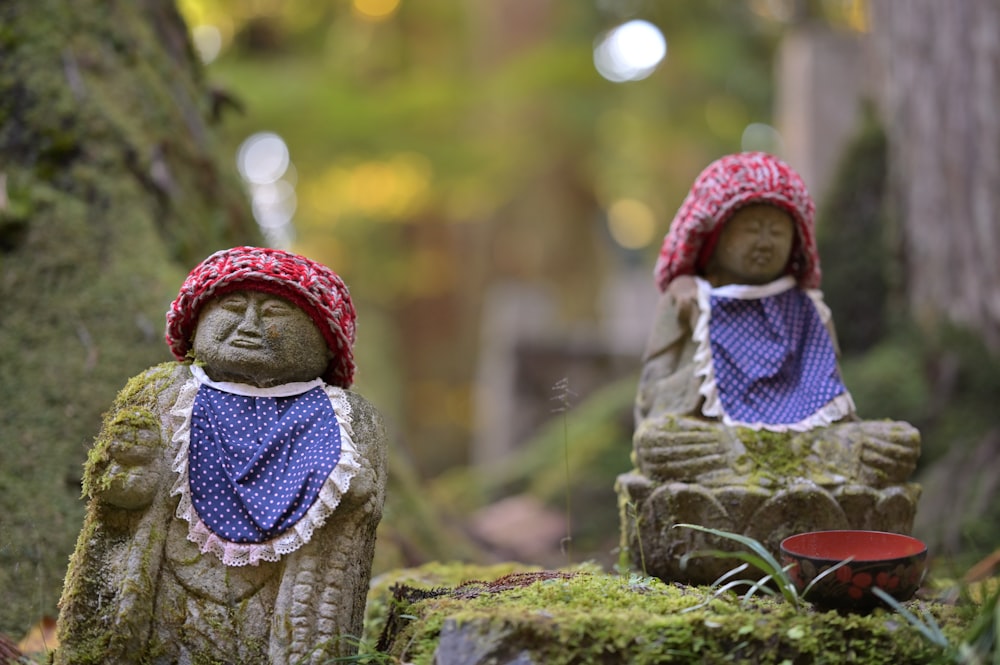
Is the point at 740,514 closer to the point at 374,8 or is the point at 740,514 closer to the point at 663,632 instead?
→ the point at 663,632

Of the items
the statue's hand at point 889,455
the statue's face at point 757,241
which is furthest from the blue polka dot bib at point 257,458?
the statue's hand at point 889,455

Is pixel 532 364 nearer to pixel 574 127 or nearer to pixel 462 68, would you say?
pixel 574 127

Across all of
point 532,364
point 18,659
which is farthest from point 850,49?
point 18,659

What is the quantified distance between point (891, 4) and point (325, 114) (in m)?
6.36

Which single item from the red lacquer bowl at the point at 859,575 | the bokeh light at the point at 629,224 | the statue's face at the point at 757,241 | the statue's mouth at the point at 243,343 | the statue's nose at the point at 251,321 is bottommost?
the red lacquer bowl at the point at 859,575

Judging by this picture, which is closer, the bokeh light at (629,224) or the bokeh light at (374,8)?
the bokeh light at (374,8)

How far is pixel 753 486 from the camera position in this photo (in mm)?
4117

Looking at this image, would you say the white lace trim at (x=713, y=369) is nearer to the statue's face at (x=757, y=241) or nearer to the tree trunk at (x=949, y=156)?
the statue's face at (x=757, y=241)

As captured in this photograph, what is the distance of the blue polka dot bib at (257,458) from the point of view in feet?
11.7

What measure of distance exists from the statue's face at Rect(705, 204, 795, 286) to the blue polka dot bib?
1.90 metres

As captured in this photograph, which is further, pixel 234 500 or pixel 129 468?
pixel 234 500

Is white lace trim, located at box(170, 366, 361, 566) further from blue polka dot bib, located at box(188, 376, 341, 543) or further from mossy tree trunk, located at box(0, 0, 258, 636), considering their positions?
mossy tree trunk, located at box(0, 0, 258, 636)

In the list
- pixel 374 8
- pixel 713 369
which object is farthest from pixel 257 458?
pixel 374 8

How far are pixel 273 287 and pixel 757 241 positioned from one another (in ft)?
6.74
